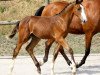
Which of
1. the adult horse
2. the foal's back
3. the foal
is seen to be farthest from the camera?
the adult horse

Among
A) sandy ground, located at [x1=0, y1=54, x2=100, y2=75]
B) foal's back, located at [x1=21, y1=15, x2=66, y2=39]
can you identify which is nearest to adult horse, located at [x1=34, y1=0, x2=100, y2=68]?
sandy ground, located at [x1=0, y1=54, x2=100, y2=75]

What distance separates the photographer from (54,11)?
1079cm

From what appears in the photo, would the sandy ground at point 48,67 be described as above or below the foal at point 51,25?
below

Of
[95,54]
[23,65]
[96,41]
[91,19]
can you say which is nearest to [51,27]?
[91,19]

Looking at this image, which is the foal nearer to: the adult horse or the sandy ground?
the sandy ground

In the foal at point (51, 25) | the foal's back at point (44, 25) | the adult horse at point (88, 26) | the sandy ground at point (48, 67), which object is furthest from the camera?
the adult horse at point (88, 26)

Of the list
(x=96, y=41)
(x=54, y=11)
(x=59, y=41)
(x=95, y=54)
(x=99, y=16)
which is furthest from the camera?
(x=96, y=41)

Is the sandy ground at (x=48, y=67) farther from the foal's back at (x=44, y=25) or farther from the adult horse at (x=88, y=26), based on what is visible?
the foal's back at (x=44, y=25)

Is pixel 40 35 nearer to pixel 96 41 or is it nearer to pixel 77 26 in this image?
pixel 77 26

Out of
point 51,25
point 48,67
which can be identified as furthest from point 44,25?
point 48,67

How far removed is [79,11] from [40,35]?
1.00 metres

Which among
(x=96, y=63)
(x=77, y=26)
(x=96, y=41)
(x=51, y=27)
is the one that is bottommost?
(x=96, y=41)

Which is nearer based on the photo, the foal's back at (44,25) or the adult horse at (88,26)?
the foal's back at (44,25)

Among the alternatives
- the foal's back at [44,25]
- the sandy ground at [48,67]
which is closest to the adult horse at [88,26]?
the sandy ground at [48,67]
